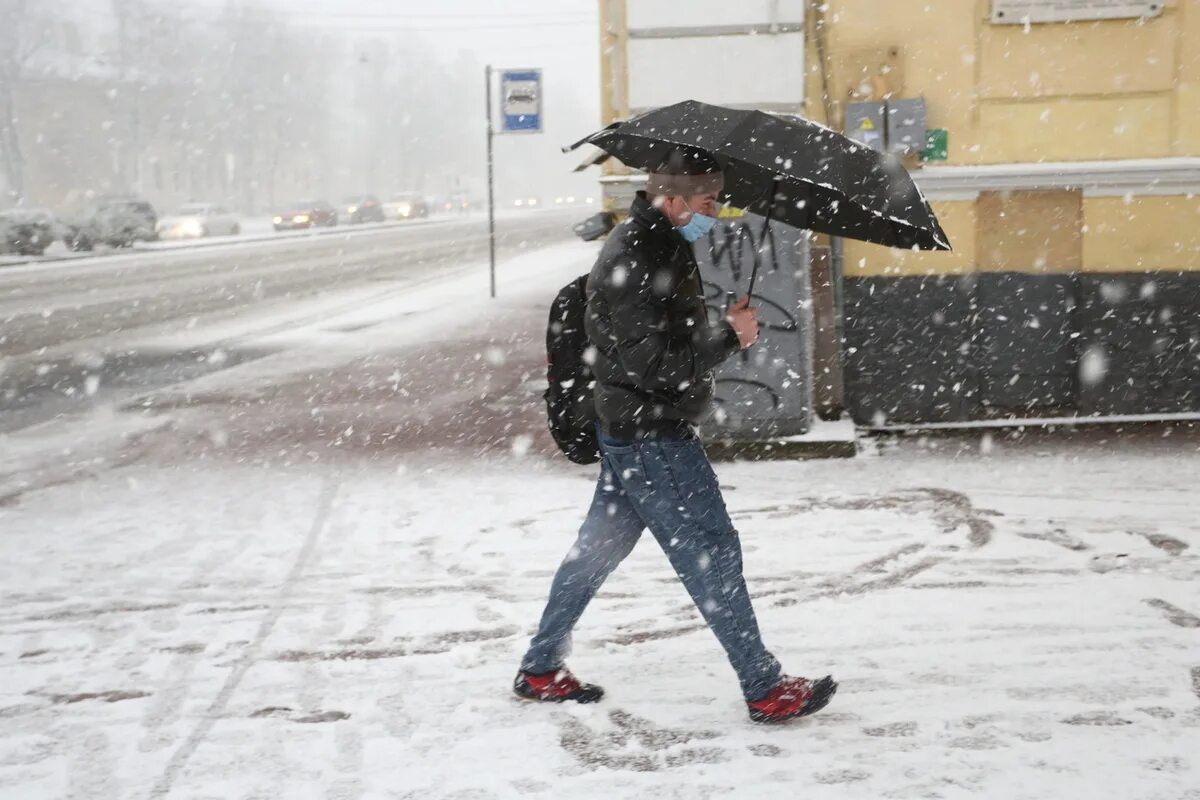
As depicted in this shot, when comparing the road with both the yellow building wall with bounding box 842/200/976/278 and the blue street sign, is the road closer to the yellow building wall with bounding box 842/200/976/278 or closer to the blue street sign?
the blue street sign

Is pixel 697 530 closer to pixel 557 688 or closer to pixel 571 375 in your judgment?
pixel 571 375

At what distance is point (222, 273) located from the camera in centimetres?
2641

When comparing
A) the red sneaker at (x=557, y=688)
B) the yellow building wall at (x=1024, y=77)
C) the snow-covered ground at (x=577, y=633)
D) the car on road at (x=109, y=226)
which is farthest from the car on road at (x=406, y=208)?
the red sneaker at (x=557, y=688)

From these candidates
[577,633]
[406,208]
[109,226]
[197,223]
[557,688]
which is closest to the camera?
[557,688]

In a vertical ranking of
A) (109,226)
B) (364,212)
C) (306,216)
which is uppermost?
(364,212)

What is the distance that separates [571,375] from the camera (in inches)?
155

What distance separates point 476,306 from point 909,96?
10550 mm

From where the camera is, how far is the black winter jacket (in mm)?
3598

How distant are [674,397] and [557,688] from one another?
3.66 feet

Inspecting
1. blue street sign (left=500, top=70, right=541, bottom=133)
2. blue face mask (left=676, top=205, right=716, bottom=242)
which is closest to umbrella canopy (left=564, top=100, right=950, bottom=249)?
blue face mask (left=676, top=205, right=716, bottom=242)

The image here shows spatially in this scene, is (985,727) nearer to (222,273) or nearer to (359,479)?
(359,479)

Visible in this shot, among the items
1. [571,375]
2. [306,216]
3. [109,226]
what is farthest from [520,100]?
[306,216]

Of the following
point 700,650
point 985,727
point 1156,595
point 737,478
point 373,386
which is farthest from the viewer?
point 373,386

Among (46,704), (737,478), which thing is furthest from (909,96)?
(46,704)
